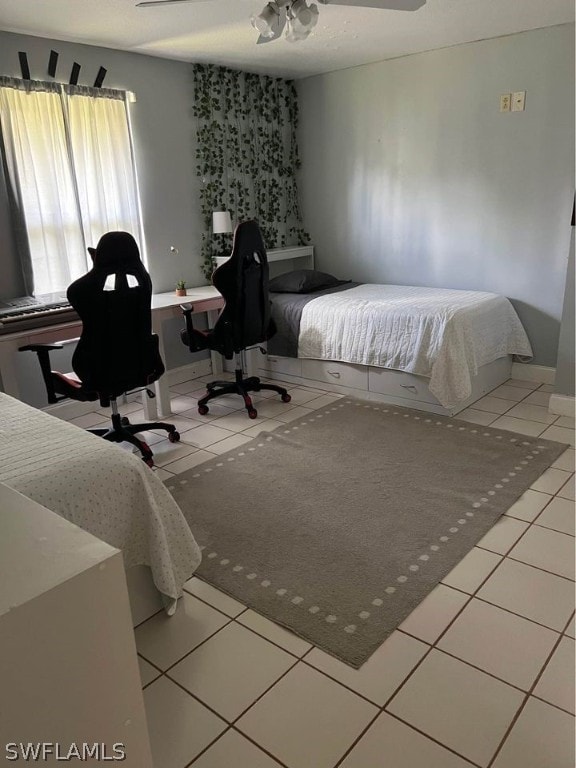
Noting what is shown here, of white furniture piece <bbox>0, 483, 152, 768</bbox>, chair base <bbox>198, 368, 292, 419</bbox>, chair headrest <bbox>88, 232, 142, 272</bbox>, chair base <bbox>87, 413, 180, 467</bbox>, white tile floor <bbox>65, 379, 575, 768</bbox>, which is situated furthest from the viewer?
chair base <bbox>198, 368, 292, 419</bbox>

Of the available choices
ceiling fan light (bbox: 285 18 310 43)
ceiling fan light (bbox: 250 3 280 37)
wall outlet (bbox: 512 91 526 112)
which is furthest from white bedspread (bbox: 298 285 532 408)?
ceiling fan light (bbox: 250 3 280 37)

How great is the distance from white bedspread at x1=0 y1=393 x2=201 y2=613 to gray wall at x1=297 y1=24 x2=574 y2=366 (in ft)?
10.9

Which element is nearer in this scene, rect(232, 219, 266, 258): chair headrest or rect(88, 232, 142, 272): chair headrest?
rect(88, 232, 142, 272): chair headrest

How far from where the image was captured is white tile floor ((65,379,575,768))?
1513 millimetres

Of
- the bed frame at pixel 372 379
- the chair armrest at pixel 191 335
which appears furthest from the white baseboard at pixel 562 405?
the chair armrest at pixel 191 335

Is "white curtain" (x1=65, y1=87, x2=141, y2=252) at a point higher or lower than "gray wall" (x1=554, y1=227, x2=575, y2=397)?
higher

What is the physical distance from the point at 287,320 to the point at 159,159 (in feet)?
5.12

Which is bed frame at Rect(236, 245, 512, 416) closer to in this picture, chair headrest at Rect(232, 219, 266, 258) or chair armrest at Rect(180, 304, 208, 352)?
chair armrest at Rect(180, 304, 208, 352)

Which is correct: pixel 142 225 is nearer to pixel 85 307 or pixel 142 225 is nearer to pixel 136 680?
pixel 85 307

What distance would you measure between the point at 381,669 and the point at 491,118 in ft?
12.7

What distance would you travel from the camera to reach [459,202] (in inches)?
175

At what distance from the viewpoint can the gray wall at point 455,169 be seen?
13.0 feet

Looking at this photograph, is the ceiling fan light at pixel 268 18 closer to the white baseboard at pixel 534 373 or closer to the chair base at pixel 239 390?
the chair base at pixel 239 390

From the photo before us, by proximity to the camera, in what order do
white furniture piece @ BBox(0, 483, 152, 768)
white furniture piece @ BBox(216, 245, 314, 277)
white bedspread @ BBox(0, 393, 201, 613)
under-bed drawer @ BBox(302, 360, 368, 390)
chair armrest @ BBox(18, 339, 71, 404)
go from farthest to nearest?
white furniture piece @ BBox(216, 245, 314, 277)
under-bed drawer @ BBox(302, 360, 368, 390)
chair armrest @ BBox(18, 339, 71, 404)
white bedspread @ BBox(0, 393, 201, 613)
white furniture piece @ BBox(0, 483, 152, 768)
